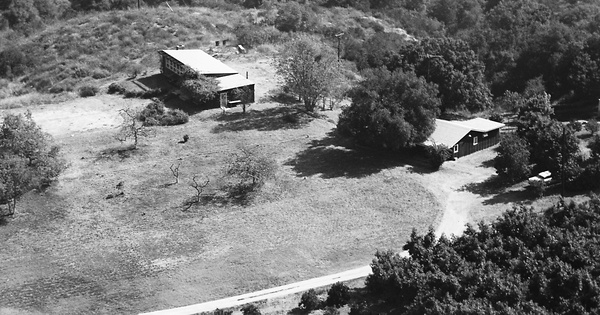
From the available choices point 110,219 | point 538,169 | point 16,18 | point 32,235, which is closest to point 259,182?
point 110,219

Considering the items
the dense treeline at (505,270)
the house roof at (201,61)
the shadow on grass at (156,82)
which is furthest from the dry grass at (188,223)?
the shadow on grass at (156,82)

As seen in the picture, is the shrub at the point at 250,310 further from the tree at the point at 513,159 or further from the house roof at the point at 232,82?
the house roof at the point at 232,82

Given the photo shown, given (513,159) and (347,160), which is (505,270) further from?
(347,160)

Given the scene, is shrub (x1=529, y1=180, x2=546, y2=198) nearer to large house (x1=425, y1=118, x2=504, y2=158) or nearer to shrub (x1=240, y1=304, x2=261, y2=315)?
large house (x1=425, y1=118, x2=504, y2=158)

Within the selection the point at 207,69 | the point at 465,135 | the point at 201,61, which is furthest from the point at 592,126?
the point at 201,61

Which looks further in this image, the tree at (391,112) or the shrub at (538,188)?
the tree at (391,112)

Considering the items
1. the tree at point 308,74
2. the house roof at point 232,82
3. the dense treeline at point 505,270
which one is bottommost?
the dense treeline at point 505,270

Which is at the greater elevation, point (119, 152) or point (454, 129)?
point (454, 129)
